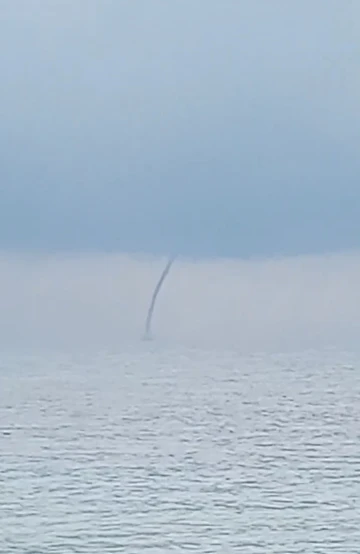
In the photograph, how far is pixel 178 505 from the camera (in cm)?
1523

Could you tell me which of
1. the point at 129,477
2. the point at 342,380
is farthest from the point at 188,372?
the point at 129,477

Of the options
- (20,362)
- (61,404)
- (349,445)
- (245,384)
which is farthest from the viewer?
(20,362)

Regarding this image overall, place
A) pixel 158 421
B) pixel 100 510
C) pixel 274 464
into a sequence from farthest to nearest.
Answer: pixel 158 421 → pixel 274 464 → pixel 100 510

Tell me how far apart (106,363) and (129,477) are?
97.2ft

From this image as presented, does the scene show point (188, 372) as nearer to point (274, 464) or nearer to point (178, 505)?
point (274, 464)

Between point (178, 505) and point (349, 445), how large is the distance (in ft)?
22.2

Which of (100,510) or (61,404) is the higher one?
(100,510)

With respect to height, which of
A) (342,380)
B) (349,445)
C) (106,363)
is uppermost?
(349,445)

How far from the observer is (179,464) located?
1944 cm

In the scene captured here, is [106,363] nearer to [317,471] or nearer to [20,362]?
[20,362]

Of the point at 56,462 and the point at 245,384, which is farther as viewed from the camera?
the point at 245,384

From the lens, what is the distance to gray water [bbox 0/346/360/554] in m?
13.3

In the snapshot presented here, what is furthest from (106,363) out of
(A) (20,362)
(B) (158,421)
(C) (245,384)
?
(B) (158,421)

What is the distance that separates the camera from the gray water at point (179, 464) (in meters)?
13.3
